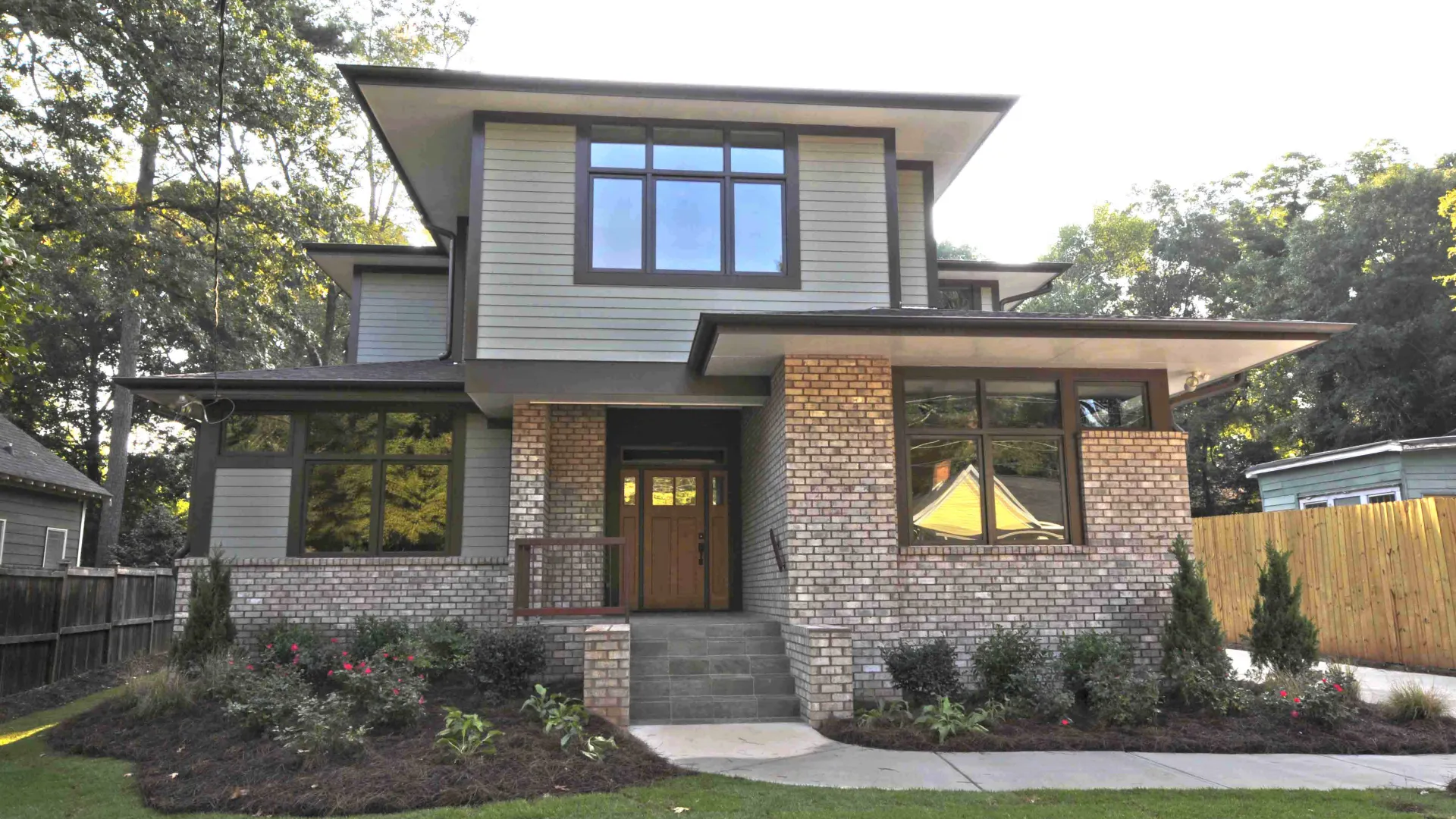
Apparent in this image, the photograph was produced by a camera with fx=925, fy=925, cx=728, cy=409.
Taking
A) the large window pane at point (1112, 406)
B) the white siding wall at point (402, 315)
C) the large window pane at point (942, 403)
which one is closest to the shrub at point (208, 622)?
the white siding wall at point (402, 315)

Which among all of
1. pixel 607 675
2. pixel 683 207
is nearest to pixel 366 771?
pixel 607 675

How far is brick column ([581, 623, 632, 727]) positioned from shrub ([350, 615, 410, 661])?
7.75 feet

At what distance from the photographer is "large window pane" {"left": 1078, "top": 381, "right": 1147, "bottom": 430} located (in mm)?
9633

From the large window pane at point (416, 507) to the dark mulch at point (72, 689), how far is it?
8.52ft

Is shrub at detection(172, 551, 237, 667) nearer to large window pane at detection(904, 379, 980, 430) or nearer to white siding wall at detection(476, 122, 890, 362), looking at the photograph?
white siding wall at detection(476, 122, 890, 362)

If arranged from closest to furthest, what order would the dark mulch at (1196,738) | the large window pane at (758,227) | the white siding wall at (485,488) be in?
the dark mulch at (1196,738), the large window pane at (758,227), the white siding wall at (485,488)

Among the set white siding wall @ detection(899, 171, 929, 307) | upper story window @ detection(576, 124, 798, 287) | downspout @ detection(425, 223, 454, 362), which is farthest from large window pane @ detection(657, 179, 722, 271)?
downspout @ detection(425, 223, 454, 362)

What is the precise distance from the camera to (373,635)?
9.54 meters

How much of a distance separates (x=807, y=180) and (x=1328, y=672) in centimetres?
686

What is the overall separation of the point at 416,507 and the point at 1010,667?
680 cm

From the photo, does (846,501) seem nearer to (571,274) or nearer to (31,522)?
(571,274)

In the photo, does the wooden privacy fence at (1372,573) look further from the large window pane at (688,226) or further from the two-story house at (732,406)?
the large window pane at (688,226)

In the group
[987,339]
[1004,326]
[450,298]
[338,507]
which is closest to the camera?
[1004,326]

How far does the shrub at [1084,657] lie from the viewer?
8195mm
